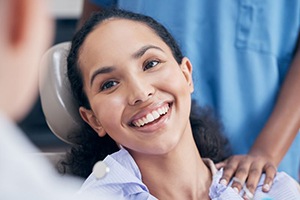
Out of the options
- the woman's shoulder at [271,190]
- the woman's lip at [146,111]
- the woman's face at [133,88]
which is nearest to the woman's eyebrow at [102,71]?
the woman's face at [133,88]

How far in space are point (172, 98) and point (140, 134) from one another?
0.10 metres

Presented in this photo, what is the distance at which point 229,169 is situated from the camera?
1.50 m

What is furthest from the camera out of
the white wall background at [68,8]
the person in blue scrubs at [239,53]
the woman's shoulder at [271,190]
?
the white wall background at [68,8]

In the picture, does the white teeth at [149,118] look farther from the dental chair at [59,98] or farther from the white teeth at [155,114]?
the dental chair at [59,98]

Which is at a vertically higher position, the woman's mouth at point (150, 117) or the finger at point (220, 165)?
the woman's mouth at point (150, 117)

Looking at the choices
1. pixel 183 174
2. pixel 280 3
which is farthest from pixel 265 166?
pixel 280 3

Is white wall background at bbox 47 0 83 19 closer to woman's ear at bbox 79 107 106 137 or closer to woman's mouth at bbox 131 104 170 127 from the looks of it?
woman's ear at bbox 79 107 106 137

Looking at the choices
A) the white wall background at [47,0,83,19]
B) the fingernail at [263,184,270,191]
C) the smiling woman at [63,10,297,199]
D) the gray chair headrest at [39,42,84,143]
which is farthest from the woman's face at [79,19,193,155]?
the white wall background at [47,0,83,19]

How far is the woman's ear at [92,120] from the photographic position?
1.41 m

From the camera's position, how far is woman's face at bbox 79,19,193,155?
1.30 metres

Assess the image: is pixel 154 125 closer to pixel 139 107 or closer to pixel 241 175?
pixel 139 107

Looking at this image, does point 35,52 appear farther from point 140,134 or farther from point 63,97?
point 63,97

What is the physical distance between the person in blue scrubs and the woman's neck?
1.07 ft

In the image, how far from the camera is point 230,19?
173 centimetres
